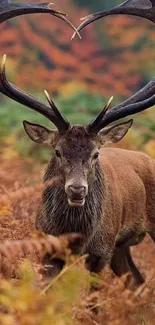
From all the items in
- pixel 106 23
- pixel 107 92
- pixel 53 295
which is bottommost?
pixel 53 295

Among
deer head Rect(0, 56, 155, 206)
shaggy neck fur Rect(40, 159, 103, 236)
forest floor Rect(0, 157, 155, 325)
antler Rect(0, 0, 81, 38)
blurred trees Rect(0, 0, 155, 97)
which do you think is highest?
blurred trees Rect(0, 0, 155, 97)

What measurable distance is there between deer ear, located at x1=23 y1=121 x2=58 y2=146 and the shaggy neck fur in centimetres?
26

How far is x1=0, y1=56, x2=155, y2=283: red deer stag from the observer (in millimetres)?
9023

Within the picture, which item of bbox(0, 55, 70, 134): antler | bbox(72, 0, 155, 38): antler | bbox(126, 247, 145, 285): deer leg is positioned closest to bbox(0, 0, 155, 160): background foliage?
bbox(126, 247, 145, 285): deer leg

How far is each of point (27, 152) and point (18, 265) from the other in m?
8.93

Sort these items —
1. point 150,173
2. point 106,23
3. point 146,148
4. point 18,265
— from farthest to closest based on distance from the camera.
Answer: point 106,23
point 146,148
point 150,173
point 18,265

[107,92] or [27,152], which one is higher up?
[107,92]

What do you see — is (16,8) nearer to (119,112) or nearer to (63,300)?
(119,112)

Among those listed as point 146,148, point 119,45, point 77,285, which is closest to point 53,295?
point 77,285

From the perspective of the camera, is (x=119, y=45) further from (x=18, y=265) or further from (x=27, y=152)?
(x=18, y=265)

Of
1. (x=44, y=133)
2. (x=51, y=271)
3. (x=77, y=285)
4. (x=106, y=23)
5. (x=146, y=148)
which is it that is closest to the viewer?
(x=77, y=285)

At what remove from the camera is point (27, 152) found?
15.9 metres

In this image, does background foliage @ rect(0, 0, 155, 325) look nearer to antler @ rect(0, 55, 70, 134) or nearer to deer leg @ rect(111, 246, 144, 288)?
deer leg @ rect(111, 246, 144, 288)

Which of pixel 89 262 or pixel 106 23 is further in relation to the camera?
pixel 106 23
